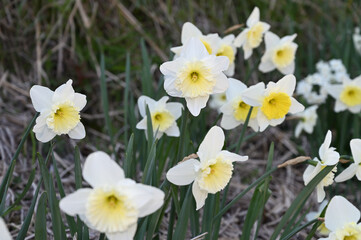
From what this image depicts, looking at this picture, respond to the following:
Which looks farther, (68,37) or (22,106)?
(68,37)

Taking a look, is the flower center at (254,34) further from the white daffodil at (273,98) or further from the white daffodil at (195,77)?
the white daffodil at (195,77)

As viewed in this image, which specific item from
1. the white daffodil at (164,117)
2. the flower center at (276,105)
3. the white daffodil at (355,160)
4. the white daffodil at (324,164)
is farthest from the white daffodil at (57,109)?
the white daffodil at (355,160)

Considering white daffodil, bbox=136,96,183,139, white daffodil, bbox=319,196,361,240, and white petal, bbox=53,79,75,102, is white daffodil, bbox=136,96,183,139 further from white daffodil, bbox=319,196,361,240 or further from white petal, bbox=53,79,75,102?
white daffodil, bbox=319,196,361,240

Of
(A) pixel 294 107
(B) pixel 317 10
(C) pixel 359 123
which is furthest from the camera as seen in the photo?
(B) pixel 317 10

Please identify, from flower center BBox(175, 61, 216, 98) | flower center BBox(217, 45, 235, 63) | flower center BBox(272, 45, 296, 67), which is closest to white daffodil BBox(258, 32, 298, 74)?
flower center BBox(272, 45, 296, 67)

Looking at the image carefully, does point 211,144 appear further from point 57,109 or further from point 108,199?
point 57,109

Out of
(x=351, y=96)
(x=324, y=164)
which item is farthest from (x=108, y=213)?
(x=351, y=96)

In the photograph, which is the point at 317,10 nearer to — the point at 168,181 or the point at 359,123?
the point at 359,123

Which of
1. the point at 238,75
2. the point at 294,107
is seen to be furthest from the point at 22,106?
the point at 294,107
